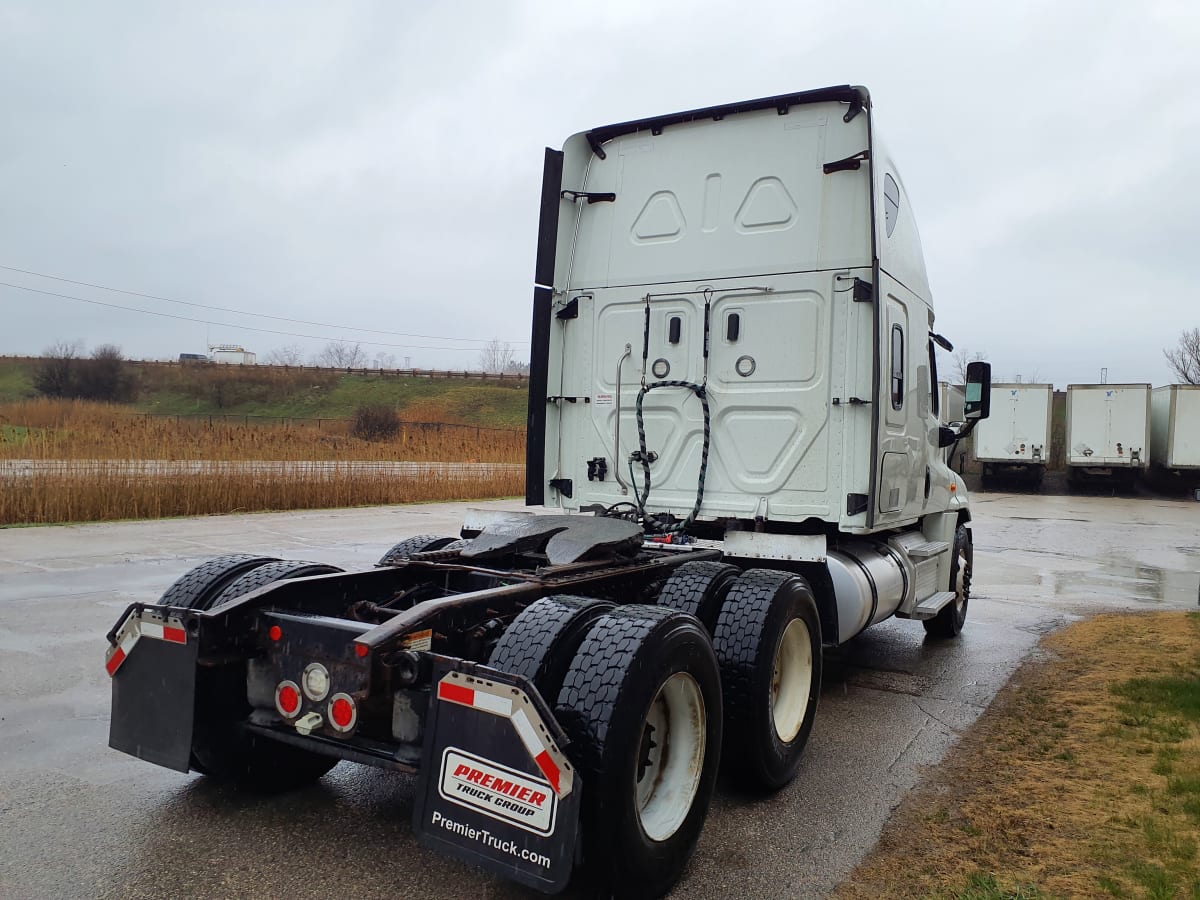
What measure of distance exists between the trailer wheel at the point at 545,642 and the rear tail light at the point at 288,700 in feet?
2.27

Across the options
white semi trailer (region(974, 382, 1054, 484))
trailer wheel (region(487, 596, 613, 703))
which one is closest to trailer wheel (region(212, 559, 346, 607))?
trailer wheel (region(487, 596, 613, 703))

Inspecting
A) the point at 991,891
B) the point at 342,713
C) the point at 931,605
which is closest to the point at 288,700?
the point at 342,713

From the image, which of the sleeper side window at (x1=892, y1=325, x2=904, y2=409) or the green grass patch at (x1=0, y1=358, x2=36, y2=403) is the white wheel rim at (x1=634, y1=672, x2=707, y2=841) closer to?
the sleeper side window at (x1=892, y1=325, x2=904, y2=409)

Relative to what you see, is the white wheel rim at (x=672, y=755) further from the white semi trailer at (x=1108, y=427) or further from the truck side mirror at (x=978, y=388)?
the white semi trailer at (x=1108, y=427)

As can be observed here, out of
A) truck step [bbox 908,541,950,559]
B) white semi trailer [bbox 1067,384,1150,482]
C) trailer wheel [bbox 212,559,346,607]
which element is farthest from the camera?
white semi trailer [bbox 1067,384,1150,482]

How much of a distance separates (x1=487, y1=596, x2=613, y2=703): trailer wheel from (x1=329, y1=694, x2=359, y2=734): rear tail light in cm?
47

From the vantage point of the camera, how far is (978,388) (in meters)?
6.63

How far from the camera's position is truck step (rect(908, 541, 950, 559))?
635cm

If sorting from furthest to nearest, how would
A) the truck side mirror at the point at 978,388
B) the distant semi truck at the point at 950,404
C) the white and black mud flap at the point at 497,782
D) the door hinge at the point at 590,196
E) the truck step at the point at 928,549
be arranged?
the distant semi truck at the point at 950,404, the truck side mirror at the point at 978,388, the truck step at the point at 928,549, the door hinge at the point at 590,196, the white and black mud flap at the point at 497,782

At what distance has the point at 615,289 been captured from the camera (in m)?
5.88

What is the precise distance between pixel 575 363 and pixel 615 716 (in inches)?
142

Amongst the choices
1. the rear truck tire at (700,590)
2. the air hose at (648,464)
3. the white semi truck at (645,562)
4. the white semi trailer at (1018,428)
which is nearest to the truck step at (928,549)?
the white semi truck at (645,562)

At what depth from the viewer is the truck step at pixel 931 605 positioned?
6.23 metres

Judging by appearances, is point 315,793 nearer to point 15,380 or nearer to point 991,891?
point 991,891
